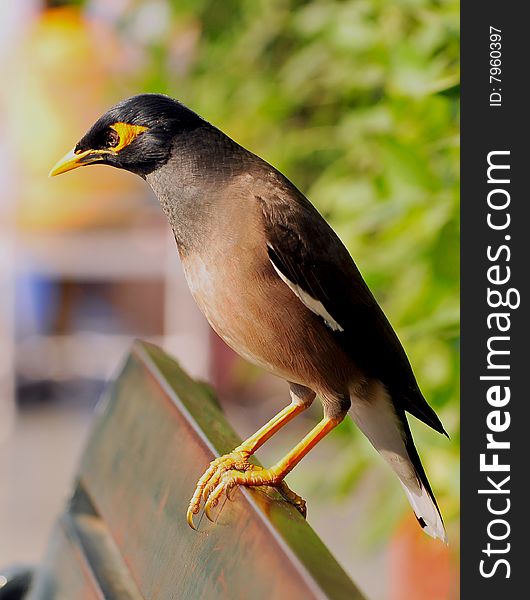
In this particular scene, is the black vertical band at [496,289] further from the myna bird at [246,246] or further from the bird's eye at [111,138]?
the bird's eye at [111,138]

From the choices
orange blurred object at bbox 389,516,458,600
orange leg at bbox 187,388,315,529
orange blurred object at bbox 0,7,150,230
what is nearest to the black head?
orange leg at bbox 187,388,315,529

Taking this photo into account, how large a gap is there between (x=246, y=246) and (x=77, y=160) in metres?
0.21

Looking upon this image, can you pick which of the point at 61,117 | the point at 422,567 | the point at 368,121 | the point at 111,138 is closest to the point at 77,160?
the point at 111,138

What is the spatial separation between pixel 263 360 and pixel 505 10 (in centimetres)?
61

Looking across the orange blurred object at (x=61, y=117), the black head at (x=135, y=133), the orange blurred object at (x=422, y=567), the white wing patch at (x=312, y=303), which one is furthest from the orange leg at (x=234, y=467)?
the orange blurred object at (x=61, y=117)

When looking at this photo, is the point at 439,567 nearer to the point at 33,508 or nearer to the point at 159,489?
the point at 159,489

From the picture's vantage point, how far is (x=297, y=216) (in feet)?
4.14

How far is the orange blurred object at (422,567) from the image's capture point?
210cm

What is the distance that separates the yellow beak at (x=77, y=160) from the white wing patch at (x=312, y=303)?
0.23 metres

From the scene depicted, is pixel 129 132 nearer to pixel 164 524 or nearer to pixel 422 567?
pixel 164 524

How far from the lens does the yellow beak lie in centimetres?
125

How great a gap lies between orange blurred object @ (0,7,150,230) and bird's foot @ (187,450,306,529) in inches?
113

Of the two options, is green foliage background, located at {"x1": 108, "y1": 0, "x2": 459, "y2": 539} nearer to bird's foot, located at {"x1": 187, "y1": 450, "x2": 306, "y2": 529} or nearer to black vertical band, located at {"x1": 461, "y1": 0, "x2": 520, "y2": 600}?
black vertical band, located at {"x1": 461, "y1": 0, "x2": 520, "y2": 600}

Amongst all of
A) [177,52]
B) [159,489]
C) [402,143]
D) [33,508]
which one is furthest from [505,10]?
[33,508]
